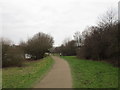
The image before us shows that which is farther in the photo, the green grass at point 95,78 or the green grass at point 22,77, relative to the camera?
the green grass at point 22,77

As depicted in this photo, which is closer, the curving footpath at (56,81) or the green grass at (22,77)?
the curving footpath at (56,81)

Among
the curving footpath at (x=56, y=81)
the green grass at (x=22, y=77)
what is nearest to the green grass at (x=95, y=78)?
the curving footpath at (x=56, y=81)

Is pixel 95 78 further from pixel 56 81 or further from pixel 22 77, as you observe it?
pixel 22 77

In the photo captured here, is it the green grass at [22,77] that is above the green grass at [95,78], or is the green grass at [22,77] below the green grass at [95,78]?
below

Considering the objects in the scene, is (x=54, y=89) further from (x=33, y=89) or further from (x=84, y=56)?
(x=84, y=56)

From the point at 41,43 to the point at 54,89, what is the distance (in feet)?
121

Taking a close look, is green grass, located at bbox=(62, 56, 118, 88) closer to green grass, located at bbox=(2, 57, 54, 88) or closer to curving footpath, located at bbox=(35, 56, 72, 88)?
curving footpath, located at bbox=(35, 56, 72, 88)

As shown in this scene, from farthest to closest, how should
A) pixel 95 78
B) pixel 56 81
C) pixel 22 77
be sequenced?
pixel 22 77 → pixel 95 78 → pixel 56 81

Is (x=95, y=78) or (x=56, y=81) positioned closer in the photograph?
(x=56, y=81)

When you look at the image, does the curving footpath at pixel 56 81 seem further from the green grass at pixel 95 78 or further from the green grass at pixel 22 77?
the green grass at pixel 22 77

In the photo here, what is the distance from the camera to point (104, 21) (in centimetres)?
3028

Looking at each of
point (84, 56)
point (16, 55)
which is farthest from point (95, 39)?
point (16, 55)

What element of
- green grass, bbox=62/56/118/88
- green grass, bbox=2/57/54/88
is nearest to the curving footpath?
green grass, bbox=62/56/118/88

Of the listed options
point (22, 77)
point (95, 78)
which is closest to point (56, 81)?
point (95, 78)
